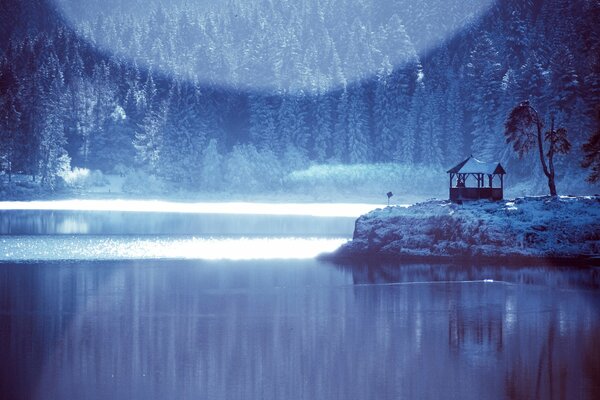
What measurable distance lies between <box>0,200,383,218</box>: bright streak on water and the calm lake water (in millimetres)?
51941

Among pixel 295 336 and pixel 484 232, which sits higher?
pixel 484 232

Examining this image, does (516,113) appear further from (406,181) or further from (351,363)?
(406,181)

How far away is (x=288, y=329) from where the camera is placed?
88.5 feet

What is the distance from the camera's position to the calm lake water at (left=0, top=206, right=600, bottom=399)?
20.2 metres

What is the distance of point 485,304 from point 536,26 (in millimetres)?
102452

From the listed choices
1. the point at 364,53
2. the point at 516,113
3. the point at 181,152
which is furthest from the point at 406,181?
the point at 516,113

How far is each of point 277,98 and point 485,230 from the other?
85267 mm

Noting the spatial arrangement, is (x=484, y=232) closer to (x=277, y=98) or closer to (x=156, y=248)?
(x=156, y=248)

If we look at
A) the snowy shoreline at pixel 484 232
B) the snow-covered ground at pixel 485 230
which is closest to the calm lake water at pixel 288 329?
the snowy shoreline at pixel 484 232

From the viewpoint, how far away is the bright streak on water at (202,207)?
101938 mm

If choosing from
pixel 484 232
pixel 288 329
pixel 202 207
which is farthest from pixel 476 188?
pixel 202 207

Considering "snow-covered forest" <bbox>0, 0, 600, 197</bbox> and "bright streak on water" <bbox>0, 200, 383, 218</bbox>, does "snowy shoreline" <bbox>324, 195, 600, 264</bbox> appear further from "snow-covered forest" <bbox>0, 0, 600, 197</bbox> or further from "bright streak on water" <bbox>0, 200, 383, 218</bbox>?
"snow-covered forest" <bbox>0, 0, 600, 197</bbox>

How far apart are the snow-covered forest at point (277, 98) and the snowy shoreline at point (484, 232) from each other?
2130 inches

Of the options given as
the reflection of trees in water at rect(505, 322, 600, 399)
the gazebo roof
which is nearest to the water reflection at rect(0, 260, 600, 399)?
the reflection of trees in water at rect(505, 322, 600, 399)
